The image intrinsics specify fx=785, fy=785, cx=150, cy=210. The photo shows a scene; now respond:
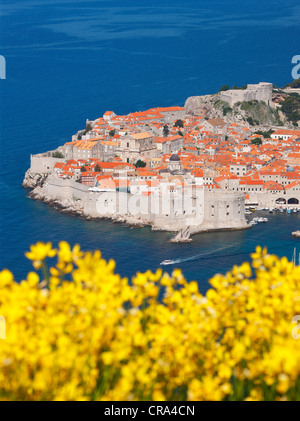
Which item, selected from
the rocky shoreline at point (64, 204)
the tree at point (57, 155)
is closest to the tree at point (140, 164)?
the rocky shoreline at point (64, 204)

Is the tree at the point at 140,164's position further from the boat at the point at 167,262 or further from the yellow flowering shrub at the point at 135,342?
the yellow flowering shrub at the point at 135,342

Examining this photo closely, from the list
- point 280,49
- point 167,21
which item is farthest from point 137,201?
point 167,21

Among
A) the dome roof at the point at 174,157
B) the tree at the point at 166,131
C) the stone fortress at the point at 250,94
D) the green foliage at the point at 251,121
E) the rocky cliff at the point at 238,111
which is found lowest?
the dome roof at the point at 174,157

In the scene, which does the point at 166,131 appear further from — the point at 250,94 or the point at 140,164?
the point at 250,94

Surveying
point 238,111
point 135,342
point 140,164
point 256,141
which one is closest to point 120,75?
point 238,111

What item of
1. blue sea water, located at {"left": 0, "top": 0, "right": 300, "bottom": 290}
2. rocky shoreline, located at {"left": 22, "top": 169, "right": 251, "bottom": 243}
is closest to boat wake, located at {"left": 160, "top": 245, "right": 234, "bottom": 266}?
blue sea water, located at {"left": 0, "top": 0, "right": 300, "bottom": 290}
